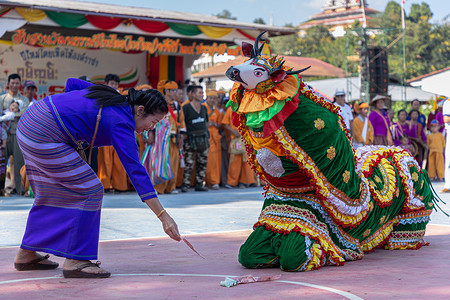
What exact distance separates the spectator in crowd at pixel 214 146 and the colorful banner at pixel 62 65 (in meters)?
3.69

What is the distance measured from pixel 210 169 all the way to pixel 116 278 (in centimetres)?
868

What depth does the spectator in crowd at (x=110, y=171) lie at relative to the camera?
1216 cm

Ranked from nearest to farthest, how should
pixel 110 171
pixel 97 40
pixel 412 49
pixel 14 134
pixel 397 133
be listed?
pixel 14 134, pixel 110 171, pixel 97 40, pixel 397 133, pixel 412 49

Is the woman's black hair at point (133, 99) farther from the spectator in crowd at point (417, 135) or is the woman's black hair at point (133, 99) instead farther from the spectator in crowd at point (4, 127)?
the spectator in crowd at point (417, 135)

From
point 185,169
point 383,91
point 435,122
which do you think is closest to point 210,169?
point 185,169

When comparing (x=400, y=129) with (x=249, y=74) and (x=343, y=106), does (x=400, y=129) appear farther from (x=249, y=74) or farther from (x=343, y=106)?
(x=249, y=74)

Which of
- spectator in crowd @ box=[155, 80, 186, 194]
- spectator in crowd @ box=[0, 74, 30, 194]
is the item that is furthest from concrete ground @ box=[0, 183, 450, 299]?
spectator in crowd @ box=[155, 80, 186, 194]

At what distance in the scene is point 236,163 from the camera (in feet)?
45.5

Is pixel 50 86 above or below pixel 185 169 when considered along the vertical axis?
above

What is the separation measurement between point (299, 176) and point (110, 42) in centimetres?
946

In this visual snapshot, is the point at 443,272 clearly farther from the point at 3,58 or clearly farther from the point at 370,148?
the point at 3,58

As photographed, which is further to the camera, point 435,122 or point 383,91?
point 383,91

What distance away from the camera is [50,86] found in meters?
15.4

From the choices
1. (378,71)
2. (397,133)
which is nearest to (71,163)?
(397,133)
